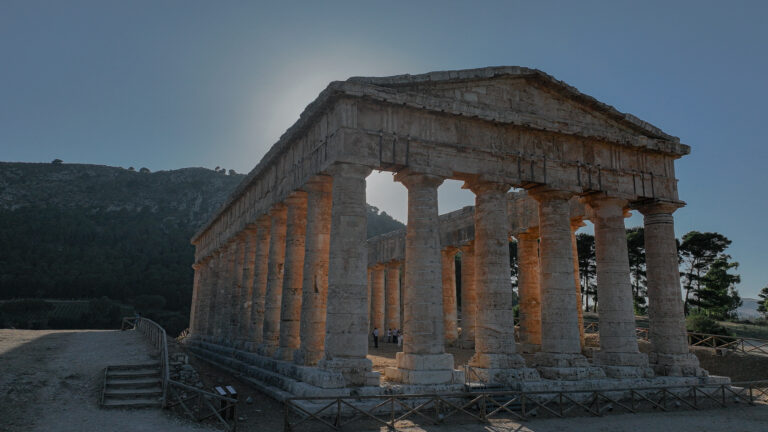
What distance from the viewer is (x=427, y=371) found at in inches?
587

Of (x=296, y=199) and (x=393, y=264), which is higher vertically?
(x=296, y=199)

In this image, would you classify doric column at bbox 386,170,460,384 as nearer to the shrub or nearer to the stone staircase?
the stone staircase

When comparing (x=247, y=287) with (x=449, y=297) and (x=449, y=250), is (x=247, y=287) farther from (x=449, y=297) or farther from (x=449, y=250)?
(x=449, y=297)

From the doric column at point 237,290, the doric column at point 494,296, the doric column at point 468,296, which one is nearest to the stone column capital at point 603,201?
the doric column at point 494,296

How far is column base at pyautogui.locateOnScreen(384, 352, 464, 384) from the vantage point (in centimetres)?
1477

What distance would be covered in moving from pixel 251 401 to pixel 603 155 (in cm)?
1610

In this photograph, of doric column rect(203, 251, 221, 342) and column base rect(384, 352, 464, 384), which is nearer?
column base rect(384, 352, 464, 384)

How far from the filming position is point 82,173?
5369 inches

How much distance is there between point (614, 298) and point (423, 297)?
8.21 meters

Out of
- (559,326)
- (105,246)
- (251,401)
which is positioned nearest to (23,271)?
(105,246)

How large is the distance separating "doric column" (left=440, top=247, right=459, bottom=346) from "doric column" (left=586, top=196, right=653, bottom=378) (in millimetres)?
13799

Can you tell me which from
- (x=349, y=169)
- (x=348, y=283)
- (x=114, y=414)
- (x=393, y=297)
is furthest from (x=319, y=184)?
(x=393, y=297)

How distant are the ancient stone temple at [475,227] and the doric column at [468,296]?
23.5 feet

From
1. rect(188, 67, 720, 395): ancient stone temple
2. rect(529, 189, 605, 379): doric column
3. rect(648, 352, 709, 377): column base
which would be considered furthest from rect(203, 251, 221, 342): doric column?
rect(648, 352, 709, 377): column base
